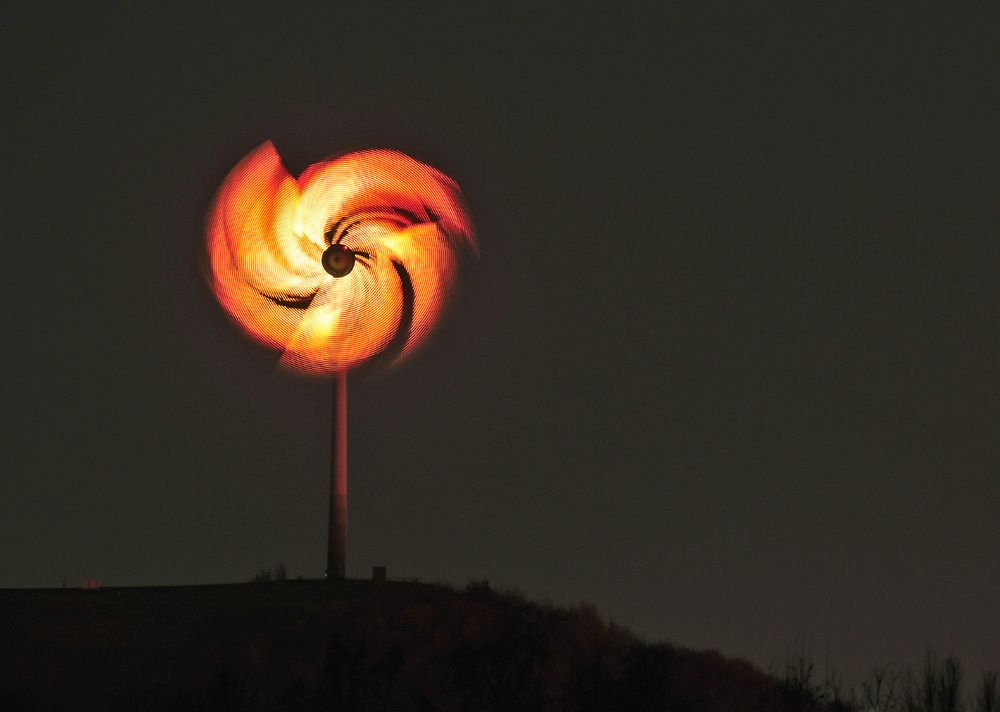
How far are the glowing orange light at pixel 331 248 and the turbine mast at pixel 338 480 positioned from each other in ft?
3.63

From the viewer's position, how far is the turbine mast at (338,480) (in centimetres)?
6272

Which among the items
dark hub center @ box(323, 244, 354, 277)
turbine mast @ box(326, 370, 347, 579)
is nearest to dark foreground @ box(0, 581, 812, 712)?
turbine mast @ box(326, 370, 347, 579)

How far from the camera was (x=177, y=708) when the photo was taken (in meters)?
45.2

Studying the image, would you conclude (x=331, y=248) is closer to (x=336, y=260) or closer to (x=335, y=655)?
(x=336, y=260)

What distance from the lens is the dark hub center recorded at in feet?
203

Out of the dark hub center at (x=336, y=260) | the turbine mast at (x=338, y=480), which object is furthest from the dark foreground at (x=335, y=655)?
the dark hub center at (x=336, y=260)

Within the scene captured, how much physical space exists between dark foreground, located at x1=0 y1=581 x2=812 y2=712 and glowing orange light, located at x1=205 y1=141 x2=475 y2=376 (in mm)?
6385

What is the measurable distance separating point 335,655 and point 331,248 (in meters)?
16.6

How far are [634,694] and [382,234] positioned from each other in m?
17.1

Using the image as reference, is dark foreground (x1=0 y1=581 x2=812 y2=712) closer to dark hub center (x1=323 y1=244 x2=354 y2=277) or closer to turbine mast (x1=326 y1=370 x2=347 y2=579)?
turbine mast (x1=326 y1=370 x2=347 y2=579)

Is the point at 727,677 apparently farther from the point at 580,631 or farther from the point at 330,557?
the point at 330,557

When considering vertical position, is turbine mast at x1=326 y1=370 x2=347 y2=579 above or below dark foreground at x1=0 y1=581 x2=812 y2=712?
above

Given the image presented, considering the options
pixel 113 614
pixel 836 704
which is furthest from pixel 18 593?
pixel 836 704

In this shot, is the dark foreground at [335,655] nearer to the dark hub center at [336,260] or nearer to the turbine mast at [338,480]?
the turbine mast at [338,480]
